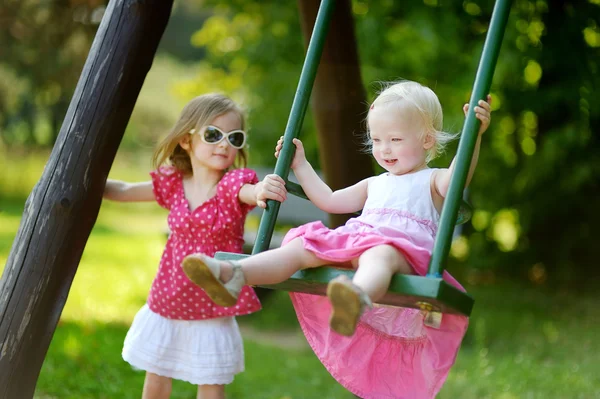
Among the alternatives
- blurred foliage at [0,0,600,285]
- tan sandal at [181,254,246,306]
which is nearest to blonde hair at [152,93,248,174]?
tan sandal at [181,254,246,306]

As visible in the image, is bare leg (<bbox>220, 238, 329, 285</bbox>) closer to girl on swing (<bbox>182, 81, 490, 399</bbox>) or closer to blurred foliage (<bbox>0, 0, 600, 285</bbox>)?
girl on swing (<bbox>182, 81, 490, 399</bbox>)

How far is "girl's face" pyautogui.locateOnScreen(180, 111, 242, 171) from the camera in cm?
367

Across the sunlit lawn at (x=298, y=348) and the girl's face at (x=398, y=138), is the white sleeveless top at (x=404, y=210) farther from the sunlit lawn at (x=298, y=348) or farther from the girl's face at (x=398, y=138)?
the sunlit lawn at (x=298, y=348)

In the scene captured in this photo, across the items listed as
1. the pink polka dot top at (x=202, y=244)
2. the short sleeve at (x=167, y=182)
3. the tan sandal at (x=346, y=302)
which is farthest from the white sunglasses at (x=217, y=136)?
the tan sandal at (x=346, y=302)

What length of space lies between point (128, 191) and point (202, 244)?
0.55m

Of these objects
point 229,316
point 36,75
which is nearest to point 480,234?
point 229,316

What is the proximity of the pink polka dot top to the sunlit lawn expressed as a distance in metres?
1.68

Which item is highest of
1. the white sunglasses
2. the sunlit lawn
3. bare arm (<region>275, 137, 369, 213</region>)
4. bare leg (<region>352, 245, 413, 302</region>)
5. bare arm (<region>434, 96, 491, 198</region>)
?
bare arm (<region>434, 96, 491, 198</region>)

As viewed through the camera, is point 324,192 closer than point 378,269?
No

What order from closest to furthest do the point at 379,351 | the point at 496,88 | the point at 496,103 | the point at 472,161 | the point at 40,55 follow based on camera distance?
1. the point at 472,161
2. the point at 379,351
3. the point at 496,88
4. the point at 496,103
5. the point at 40,55

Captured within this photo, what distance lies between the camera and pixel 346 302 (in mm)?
2449

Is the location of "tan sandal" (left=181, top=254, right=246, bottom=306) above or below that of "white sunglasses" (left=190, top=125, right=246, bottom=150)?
below

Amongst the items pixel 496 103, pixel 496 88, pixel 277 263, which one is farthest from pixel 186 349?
pixel 496 103

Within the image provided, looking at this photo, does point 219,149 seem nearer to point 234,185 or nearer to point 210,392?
point 234,185
